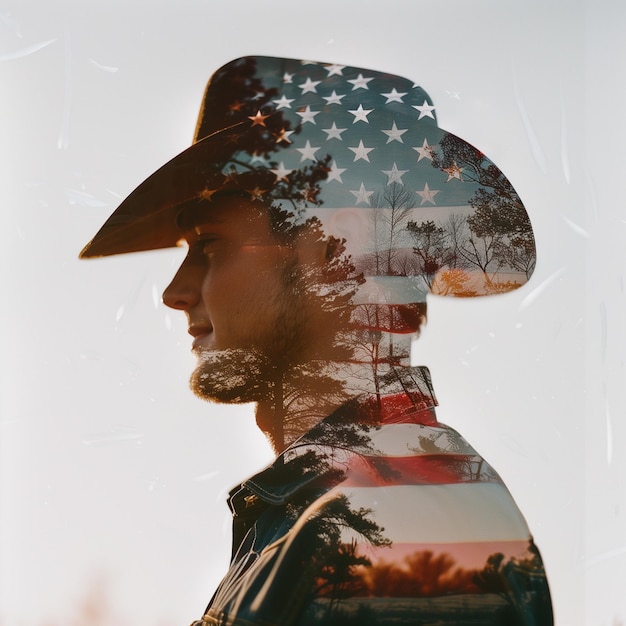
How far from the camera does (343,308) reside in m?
1.27

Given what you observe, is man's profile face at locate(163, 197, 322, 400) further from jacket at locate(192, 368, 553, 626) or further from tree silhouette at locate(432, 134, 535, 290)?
tree silhouette at locate(432, 134, 535, 290)

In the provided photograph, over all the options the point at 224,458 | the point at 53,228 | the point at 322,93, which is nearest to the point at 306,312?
the point at 224,458

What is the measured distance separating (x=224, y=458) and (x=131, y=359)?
0.95 ft

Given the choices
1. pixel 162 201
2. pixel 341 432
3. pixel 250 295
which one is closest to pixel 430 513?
pixel 341 432

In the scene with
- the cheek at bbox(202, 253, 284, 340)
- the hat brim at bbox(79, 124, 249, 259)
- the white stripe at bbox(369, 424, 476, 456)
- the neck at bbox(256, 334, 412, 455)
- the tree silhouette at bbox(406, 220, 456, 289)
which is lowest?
the white stripe at bbox(369, 424, 476, 456)

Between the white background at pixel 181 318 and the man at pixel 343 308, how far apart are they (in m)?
0.05

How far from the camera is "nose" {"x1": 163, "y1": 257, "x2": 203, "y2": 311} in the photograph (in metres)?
1.31

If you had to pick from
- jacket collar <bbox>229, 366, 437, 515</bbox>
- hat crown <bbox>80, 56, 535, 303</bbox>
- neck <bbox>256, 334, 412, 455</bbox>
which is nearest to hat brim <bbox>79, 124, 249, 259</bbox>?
hat crown <bbox>80, 56, 535, 303</bbox>

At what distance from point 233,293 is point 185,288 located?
0.36 ft

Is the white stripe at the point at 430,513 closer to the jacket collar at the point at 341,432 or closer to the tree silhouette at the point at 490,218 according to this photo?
the jacket collar at the point at 341,432

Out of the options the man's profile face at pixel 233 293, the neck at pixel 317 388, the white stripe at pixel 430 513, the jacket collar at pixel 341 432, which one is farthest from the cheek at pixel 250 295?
the white stripe at pixel 430 513

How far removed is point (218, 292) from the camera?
1.30 m

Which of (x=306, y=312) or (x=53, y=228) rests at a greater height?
(x=53, y=228)

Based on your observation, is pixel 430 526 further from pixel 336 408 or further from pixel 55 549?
pixel 55 549
